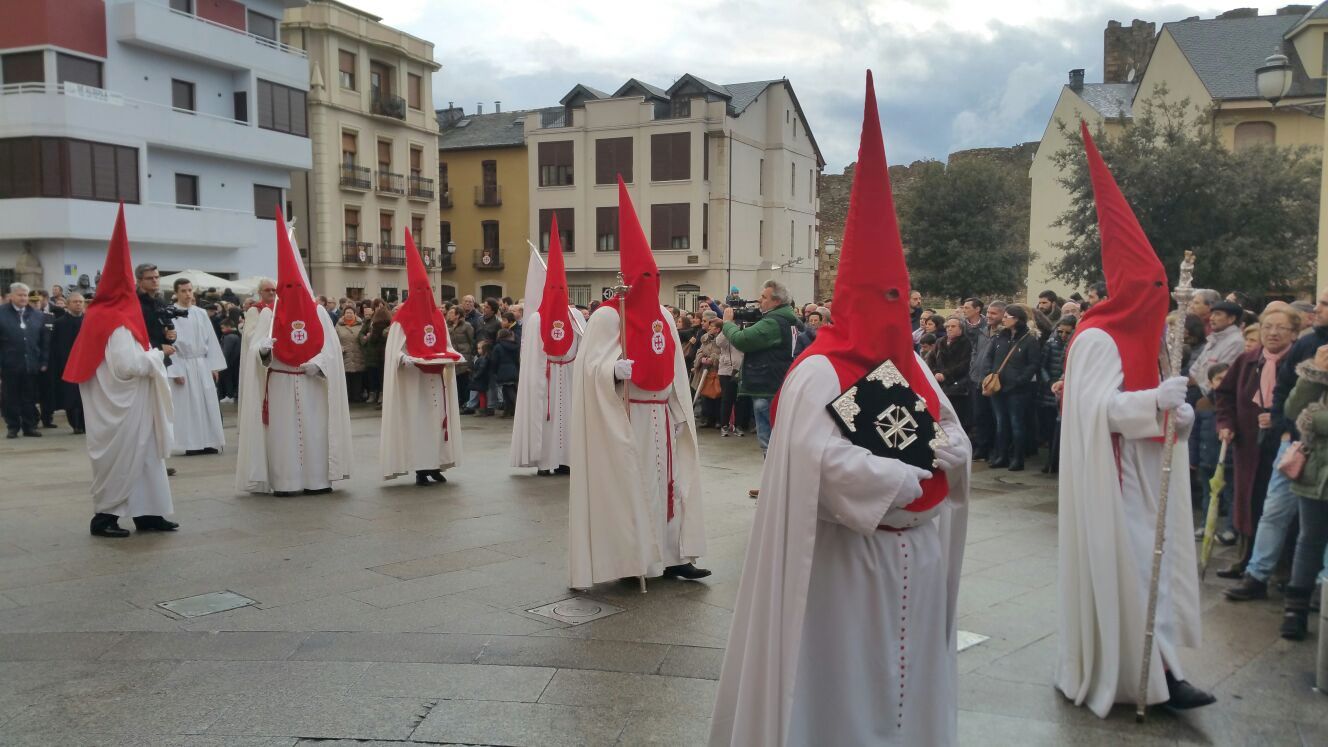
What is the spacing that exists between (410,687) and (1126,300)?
3771 mm

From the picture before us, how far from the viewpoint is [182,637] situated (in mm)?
5578

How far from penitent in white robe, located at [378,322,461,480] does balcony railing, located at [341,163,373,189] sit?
31121 millimetres

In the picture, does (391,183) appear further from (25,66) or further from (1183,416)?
(1183,416)

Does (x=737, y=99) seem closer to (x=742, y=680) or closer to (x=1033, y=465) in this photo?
(x=1033, y=465)

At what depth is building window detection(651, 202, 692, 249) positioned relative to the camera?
146 ft

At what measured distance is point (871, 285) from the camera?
3.51 meters

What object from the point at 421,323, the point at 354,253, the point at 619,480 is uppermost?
the point at 354,253

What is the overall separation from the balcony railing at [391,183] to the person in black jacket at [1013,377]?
33862 mm

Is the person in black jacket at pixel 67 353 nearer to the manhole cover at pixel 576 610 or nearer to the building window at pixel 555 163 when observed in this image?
the manhole cover at pixel 576 610

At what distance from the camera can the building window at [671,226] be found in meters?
44.5

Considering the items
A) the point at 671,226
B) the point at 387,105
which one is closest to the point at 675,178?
the point at 671,226

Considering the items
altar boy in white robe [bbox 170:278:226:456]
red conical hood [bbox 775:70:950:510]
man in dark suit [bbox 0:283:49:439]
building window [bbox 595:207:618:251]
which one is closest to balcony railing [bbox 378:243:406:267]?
building window [bbox 595:207:618:251]

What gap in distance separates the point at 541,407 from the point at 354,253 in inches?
1212

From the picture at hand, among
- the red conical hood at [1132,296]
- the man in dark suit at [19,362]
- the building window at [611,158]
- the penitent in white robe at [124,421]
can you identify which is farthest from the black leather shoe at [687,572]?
the building window at [611,158]
